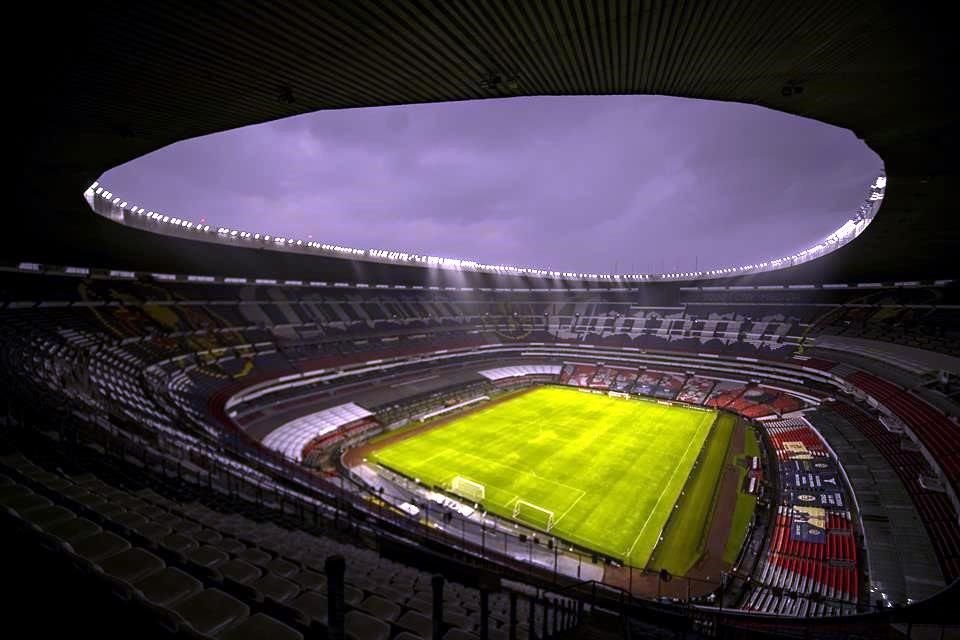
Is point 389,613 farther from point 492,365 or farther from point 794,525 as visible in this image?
point 492,365

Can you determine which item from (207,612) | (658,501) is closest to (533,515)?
(658,501)

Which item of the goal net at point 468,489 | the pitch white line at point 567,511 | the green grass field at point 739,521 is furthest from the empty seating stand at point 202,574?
the green grass field at point 739,521

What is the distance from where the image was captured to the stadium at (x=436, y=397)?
554 cm

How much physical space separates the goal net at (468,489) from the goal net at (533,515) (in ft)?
6.13

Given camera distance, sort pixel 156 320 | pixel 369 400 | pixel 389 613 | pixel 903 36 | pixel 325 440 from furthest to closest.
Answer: pixel 369 400
pixel 156 320
pixel 325 440
pixel 903 36
pixel 389 613

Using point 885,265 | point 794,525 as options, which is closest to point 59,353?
point 794,525

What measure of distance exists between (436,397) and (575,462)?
15.6 meters

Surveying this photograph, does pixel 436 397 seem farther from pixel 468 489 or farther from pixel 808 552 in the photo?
pixel 808 552

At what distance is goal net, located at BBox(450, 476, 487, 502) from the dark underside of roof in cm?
1884

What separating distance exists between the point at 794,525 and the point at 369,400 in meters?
28.6

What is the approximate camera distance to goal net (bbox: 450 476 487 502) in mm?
21969

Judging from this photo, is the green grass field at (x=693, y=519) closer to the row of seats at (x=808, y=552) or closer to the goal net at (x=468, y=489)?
the row of seats at (x=808, y=552)

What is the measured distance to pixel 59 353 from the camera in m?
19.6

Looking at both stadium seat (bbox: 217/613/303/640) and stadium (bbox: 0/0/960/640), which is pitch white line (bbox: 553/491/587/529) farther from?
stadium seat (bbox: 217/613/303/640)
